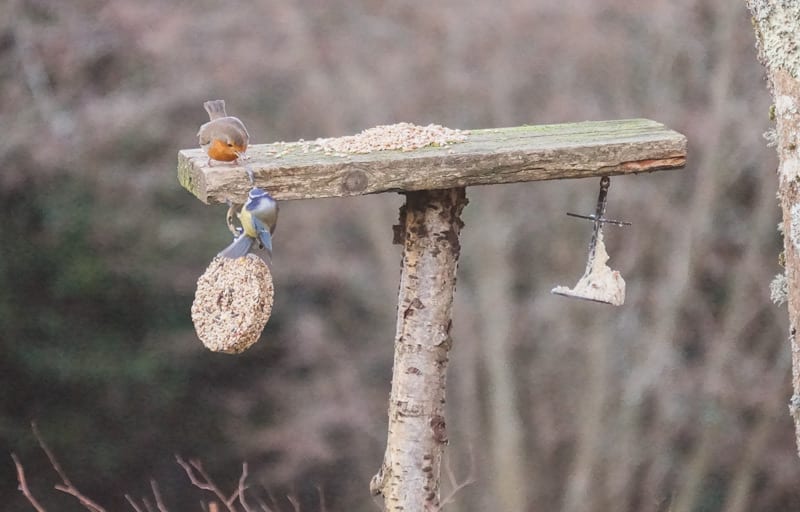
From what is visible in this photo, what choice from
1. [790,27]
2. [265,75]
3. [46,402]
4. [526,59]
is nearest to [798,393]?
[790,27]

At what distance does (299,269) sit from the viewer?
5.31m

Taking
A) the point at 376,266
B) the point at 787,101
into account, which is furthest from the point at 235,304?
the point at 376,266

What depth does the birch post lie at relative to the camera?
1.70 meters

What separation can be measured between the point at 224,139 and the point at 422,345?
569mm

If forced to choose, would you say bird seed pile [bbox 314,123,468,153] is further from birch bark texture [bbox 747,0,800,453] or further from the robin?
birch bark texture [bbox 747,0,800,453]

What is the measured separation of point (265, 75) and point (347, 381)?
161 cm

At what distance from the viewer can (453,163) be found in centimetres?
177

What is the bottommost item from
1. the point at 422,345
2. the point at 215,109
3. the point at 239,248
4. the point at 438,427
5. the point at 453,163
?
the point at 438,427

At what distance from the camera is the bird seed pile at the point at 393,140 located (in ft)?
5.88

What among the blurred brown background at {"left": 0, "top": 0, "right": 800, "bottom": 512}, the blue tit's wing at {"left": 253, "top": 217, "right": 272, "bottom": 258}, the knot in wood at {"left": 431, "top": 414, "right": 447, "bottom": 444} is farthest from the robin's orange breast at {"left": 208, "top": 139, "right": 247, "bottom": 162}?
the blurred brown background at {"left": 0, "top": 0, "right": 800, "bottom": 512}

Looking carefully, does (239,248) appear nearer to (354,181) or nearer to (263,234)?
(263,234)

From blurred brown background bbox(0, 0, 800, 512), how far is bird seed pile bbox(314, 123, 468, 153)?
9.38 ft

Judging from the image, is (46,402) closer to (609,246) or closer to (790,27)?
(609,246)

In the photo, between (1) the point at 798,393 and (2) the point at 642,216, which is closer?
(1) the point at 798,393
